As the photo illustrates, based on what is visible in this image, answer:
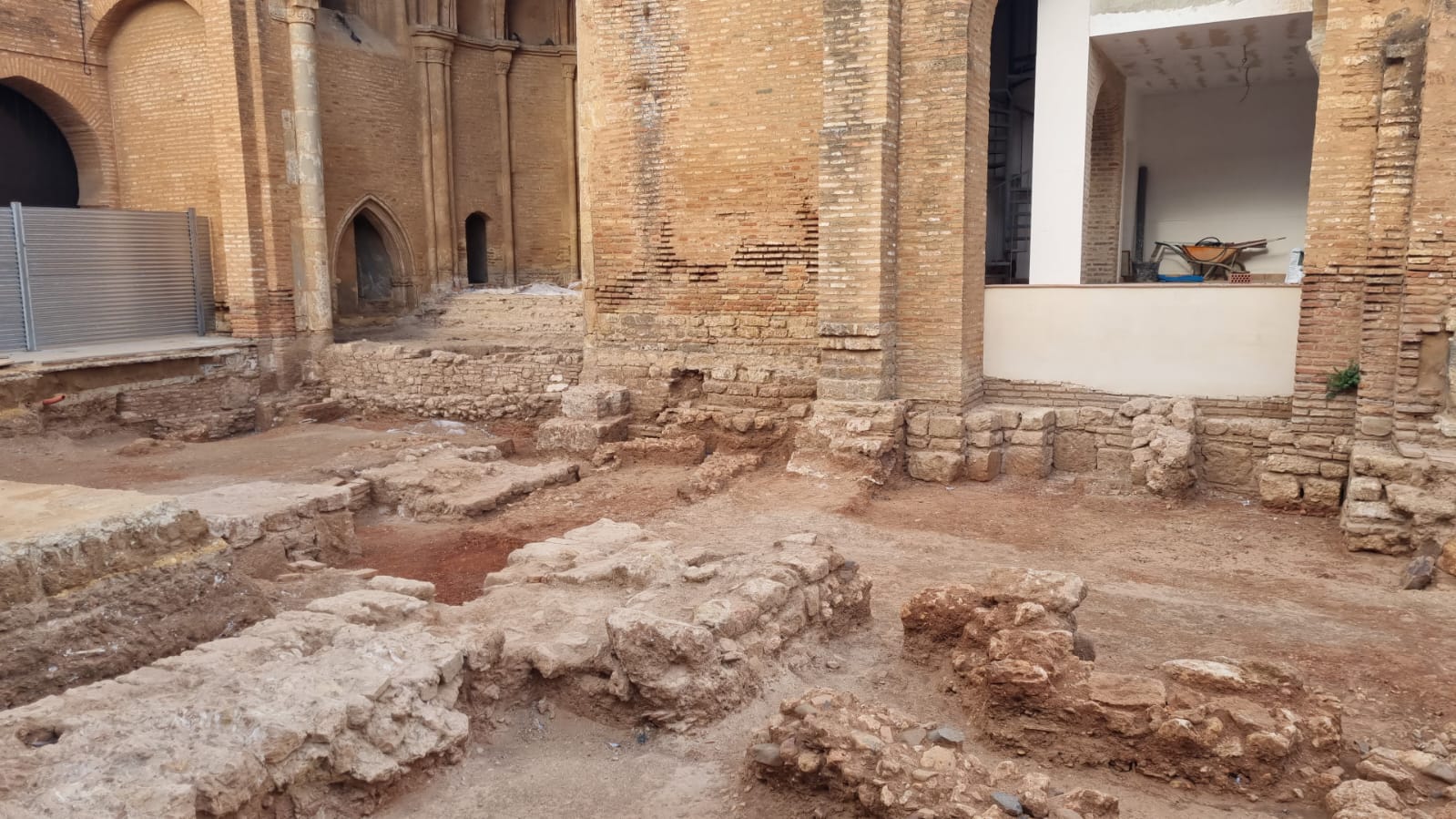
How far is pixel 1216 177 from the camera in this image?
15.5 meters

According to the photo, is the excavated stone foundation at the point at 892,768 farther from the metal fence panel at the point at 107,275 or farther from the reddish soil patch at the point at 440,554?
the metal fence panel at the point at 107,275

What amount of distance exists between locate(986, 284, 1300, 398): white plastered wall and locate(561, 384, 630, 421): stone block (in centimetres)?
418

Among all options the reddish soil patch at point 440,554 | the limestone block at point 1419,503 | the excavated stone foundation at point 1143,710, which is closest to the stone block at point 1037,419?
the limestone block at point 1419,503

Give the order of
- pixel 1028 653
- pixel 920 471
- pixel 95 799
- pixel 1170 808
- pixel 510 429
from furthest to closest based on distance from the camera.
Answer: pixel 510 429
pixel 920 471
pixel 1028 653
pixel 1170 808
pixel 95 799

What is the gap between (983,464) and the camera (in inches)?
373

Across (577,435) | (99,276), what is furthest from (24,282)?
(577,435)

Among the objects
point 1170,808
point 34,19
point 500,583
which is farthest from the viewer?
point 34,19

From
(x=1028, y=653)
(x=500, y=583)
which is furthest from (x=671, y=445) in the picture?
(x=1028, y=653)

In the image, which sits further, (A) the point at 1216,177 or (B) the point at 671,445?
(A) the point at 1216,177

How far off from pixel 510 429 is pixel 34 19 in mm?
9502

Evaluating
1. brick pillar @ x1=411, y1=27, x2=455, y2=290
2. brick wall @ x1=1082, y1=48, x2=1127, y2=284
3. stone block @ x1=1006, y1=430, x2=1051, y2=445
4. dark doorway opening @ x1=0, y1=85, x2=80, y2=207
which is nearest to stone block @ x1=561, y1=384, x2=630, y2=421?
stone block @ x1=1006, y1=430, x2=1051, y2=445

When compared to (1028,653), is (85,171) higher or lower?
higher

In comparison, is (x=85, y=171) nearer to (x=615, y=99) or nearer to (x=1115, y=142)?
(x=615, y=99)

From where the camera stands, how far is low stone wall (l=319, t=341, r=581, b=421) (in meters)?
13.1
